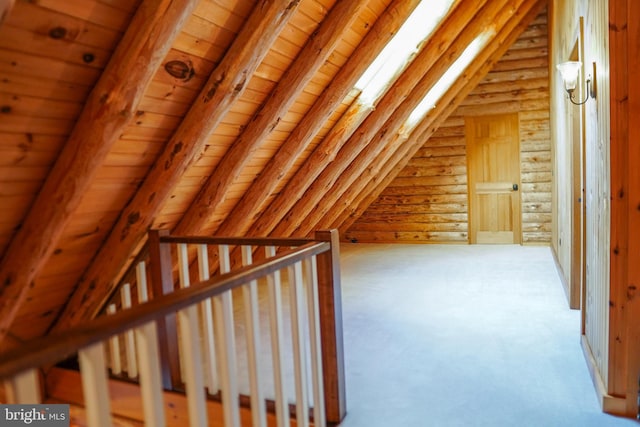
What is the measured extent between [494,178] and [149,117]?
18.9ft

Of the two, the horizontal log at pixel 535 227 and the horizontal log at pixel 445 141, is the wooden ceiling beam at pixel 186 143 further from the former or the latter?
the horizontal log at pixel 535 227

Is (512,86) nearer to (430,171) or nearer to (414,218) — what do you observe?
(430,171)

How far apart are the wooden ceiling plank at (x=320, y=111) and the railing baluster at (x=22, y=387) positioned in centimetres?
241

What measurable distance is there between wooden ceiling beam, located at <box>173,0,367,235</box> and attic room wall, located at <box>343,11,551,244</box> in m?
4.70

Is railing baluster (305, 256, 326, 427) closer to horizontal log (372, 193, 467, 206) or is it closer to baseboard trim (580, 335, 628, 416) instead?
baseboard trim (580, 335, 628, 416)

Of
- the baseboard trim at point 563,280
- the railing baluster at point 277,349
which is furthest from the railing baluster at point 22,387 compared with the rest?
the baseboard trim at point 563,280

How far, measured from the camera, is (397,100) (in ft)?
12.4

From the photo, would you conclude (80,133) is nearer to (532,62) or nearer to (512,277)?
(512,277)

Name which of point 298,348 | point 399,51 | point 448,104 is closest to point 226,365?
point 298,348

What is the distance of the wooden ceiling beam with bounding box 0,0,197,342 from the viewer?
158 centimetres

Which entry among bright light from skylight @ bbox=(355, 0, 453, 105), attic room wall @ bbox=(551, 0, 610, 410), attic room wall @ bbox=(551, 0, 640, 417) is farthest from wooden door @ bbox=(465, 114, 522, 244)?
attic room wall @ bbox=(551, 0, 640, 417)

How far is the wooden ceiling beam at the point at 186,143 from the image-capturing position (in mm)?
2006

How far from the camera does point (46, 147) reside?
5.86 feet

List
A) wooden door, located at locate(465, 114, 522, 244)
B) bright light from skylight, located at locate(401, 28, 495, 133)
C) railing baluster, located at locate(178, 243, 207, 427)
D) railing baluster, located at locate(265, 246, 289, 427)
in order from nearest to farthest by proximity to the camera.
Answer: railing baluster, located at locate(178, 243, 207, 427)
railing baluster, located at locate(265, 246, 289, 427)
bright light from skylight, located at locate(401, 28, 495, 133)
wooden door, located at locate(465, 114, 522, 244)
